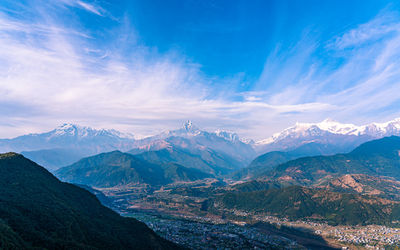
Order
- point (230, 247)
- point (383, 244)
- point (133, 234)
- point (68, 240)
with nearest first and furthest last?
point (68, 240) → point (133, 234) → point (230, 247) → point (383, 244)

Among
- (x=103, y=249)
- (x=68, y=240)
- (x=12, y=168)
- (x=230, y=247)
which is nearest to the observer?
(x=68, y=240)

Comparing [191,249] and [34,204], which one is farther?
[191,249]

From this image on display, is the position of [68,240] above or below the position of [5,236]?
below

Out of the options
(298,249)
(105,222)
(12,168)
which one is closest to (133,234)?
(105,222)

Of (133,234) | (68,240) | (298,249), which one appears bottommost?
(298,249)

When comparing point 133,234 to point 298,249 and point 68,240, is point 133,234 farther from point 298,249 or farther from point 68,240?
point 298,249

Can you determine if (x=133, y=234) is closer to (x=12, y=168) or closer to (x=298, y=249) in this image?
(x=12, y=168)
